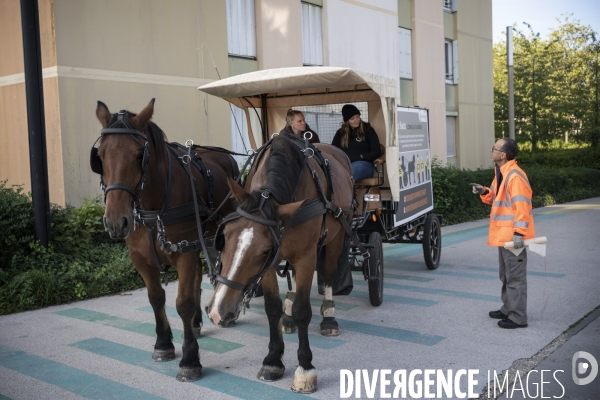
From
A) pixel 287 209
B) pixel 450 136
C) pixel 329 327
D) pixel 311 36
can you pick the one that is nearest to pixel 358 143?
pixel 329 327

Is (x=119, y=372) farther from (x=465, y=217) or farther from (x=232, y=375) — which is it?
(x=465, y=217)

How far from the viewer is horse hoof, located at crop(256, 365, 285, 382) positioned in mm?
4797

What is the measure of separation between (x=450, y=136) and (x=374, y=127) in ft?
51.5

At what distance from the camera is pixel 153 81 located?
38.7 feet

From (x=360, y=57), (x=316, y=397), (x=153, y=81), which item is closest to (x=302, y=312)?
(x=316, y=397)

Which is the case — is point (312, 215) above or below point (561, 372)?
above

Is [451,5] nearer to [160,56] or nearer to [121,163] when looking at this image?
[160,56]

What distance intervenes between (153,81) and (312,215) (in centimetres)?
801

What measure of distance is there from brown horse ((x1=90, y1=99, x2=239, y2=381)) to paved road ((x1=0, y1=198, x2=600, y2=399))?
0.42m

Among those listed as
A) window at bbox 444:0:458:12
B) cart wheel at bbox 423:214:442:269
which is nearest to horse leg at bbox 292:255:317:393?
cart wheel at bbox 423:214:442:269

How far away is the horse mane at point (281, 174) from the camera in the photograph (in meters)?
4.07

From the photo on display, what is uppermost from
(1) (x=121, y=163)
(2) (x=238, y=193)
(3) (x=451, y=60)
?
(3) (x=451, y=60)

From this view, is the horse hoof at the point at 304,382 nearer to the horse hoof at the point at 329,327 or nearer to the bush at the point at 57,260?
the horse hoof at the point at 329,327

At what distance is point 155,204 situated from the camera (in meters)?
4.84
